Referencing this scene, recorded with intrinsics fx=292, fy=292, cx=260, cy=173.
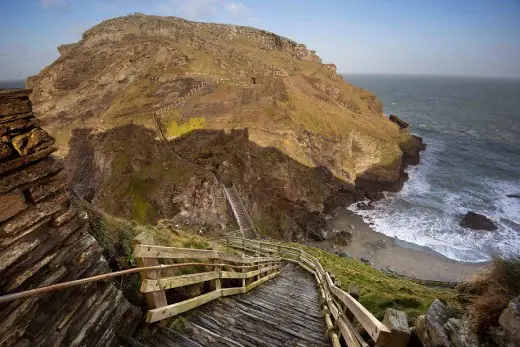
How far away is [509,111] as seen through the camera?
108125 millimetres

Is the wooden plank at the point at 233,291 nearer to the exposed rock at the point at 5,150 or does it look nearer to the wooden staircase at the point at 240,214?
the exposed rock at the point at 5,150

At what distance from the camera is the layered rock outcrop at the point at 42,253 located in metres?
3.48

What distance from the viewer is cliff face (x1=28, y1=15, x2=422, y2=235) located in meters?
32.7

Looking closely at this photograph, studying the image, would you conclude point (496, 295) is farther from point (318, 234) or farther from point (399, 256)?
point (318, 234)

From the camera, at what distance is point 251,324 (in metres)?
5.59

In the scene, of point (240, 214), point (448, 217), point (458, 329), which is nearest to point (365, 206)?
point (448, 217)

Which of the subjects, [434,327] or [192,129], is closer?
[434,327]

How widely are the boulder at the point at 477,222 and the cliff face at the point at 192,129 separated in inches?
443

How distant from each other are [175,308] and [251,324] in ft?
5.45

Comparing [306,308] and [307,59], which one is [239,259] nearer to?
[306,308]

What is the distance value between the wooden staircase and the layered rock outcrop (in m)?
24.0

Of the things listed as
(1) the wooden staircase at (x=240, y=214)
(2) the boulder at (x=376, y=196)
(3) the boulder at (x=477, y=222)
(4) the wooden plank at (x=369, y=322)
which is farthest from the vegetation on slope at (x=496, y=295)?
(2) the boulder at (x=376, y=196)

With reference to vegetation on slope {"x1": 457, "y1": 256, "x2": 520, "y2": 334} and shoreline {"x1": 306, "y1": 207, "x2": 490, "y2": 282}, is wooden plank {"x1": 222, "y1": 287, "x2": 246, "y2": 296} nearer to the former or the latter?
vegetation on slope {"x1": 457, "y1": 256, "x2": 520, "y2": 334}

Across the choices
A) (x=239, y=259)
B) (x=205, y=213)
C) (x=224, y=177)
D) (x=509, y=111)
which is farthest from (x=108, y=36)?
(x=509, y=111)
